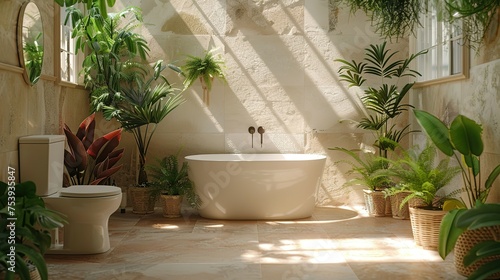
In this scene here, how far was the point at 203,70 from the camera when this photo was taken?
556 cm

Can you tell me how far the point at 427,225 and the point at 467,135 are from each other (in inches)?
36.8

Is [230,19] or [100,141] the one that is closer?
[100,141]

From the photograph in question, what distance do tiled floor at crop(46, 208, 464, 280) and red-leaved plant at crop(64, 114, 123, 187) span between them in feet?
1.59

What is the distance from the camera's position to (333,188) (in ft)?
19.2

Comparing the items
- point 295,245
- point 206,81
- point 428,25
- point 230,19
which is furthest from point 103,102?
point 428,25

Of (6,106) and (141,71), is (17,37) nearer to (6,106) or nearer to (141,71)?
(6,106)

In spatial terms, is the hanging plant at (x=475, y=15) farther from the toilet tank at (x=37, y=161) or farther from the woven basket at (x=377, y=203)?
the toilet tank at (x=37, y=161)

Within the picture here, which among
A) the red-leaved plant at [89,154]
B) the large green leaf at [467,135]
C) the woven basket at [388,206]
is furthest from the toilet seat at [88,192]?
the woven basket at [388,206]

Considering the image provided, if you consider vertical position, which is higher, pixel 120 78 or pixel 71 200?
pixel 120 78

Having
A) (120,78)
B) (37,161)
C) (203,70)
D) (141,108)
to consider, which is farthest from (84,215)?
(203,70)

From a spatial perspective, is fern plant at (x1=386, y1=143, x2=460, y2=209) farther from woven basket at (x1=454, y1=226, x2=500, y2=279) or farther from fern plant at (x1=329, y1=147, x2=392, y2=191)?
fern plant at (x1=329, y1=147, x2=392, y2=191)

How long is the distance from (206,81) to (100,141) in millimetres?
1256

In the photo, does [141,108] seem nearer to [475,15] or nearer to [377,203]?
[377,203]

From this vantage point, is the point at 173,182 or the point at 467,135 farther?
the point at 173,182
